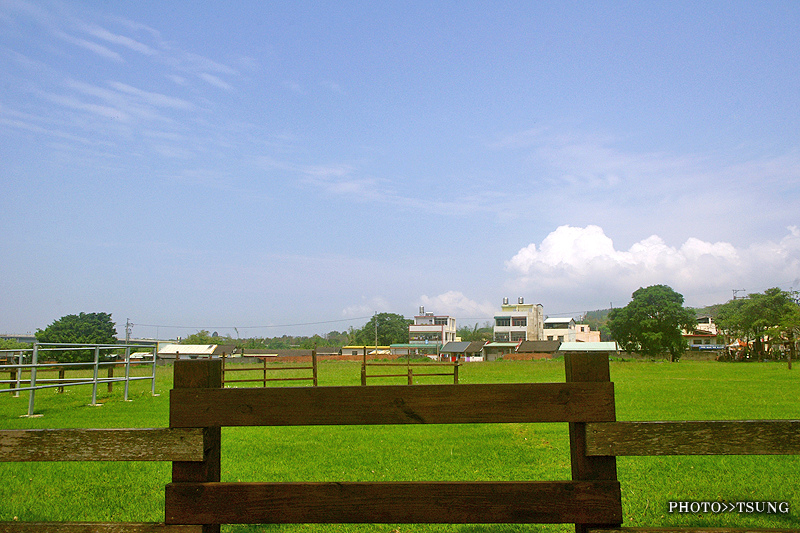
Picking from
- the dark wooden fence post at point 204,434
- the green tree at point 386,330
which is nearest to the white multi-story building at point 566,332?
the green tree at point 386,330

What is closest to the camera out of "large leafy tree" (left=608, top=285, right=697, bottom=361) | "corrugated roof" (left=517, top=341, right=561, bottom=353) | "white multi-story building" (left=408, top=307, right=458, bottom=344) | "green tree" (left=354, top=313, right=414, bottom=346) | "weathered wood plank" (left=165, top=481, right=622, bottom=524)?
"weathered wood plank" (left=165, top=481, right=622, bottom=524)

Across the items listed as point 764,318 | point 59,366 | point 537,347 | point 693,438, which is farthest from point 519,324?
point 693,438

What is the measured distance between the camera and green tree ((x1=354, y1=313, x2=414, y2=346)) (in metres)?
126

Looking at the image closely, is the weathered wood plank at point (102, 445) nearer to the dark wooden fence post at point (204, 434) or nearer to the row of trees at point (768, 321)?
the dark wooden fence post at point (204, 434)

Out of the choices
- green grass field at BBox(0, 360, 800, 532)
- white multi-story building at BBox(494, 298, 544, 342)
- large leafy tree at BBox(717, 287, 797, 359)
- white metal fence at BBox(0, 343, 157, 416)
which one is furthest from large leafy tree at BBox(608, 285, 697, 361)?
white metal fence at BBox(0, 343, 157, 416)

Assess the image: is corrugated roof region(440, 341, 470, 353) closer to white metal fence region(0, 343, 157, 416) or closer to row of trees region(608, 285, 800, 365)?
row of trees region(608, 285, 800, 365)

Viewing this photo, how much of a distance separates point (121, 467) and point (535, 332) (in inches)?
3850

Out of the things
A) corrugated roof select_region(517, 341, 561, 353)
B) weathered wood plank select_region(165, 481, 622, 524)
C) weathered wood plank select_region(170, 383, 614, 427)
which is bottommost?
corrugated roof select_region(517, 341, 561, 353)

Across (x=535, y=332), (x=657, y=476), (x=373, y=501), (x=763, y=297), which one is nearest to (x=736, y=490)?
(x=657, y=476)

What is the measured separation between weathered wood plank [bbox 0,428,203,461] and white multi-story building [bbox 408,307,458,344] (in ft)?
336

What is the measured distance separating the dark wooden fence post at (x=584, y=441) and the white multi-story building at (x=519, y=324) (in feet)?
317

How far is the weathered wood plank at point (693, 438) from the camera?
96.7 inches

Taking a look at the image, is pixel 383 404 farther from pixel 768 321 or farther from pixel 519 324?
pixel 519 324

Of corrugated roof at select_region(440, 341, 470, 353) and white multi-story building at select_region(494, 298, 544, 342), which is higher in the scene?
white multi-story building at select_region(494, 298, 544, 342)
